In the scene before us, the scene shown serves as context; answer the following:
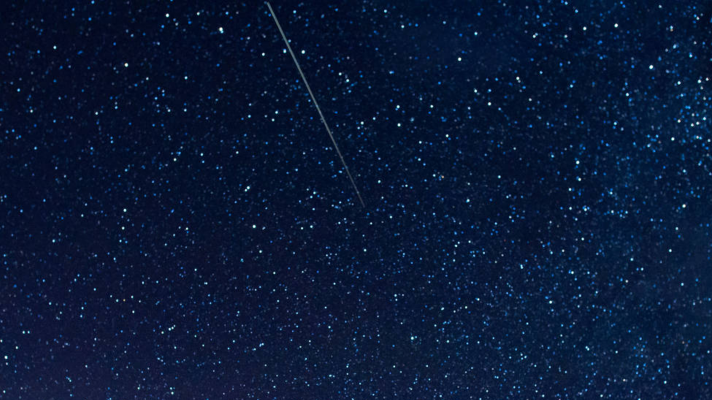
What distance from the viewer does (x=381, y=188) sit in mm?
456

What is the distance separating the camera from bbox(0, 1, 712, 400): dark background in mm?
437

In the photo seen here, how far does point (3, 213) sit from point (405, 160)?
1.14 ft

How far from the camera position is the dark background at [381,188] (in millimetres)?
437

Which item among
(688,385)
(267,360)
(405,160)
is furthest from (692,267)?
(267,360)

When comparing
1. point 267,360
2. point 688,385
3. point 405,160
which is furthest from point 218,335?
point 688,385

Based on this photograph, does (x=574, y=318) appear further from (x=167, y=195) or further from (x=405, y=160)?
(x=167, y=195)

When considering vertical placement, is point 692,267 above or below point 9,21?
below

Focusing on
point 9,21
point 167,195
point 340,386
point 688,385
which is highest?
point 9,21

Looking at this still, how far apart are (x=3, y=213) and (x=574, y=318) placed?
0.47 m

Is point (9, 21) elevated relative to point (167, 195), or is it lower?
elevated

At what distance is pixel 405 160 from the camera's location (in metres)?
0.45

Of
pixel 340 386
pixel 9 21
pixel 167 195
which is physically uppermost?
pixel 9 21

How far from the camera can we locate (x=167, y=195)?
0.48 meters

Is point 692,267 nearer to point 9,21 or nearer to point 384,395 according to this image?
point 384,395
